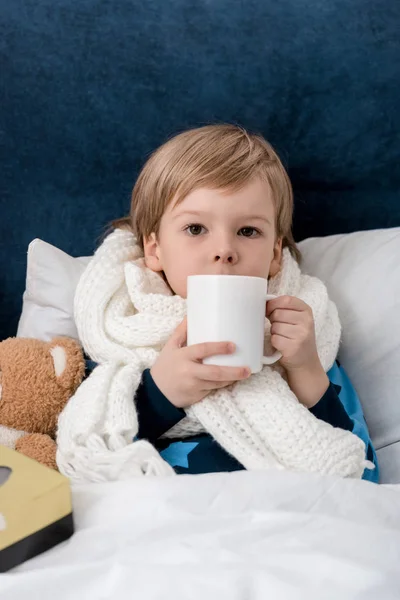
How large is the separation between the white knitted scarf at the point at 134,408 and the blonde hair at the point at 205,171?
0.33 ft

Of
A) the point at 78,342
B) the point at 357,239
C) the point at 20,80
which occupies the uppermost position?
the point at 20,80

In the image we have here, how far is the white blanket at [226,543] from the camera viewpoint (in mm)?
641

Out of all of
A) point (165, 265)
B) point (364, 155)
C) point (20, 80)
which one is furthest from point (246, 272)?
point (20, 80)

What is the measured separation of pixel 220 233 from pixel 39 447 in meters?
0.44

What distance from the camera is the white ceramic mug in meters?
0.79

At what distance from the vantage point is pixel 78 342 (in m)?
1.18

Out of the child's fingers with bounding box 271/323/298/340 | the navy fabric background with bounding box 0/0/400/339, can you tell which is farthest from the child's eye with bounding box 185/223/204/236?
the navy fabric background with bounding box 0/0/400/339

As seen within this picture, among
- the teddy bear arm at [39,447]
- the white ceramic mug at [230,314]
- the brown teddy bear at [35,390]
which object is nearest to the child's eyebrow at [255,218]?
the white ceramic mug at [230,314]

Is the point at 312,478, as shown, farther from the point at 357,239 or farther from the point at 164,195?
the point at 357,239

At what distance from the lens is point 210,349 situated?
0.83 meters

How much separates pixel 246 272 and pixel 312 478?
36cm

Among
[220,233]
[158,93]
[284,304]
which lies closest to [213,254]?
[220,233]

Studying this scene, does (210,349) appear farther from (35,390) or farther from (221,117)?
(221,117)

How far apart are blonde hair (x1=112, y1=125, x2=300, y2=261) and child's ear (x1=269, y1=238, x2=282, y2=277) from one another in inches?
0.8
